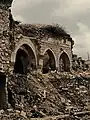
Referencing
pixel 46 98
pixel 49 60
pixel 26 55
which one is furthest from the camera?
pixel 49 60

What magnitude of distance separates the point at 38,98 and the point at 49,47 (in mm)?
13007

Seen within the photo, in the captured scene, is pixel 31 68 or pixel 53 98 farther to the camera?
pixel 31 68

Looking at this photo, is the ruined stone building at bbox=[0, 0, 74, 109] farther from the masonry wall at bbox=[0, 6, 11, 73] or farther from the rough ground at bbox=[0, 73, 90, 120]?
the masonry wall at bbox=[0, 6, 11, 73]

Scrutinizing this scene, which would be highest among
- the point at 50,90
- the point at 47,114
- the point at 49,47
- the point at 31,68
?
the point at 49,47

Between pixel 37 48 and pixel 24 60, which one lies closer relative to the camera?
pixel 24 60

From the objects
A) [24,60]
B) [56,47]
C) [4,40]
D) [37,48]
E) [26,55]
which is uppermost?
[56,47]

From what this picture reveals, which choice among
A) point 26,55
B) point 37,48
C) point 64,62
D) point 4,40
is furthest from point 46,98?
point 64,62

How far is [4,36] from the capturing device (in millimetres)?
9930

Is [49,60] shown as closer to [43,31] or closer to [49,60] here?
[49,60]

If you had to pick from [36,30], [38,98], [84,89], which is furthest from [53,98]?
[36,30]

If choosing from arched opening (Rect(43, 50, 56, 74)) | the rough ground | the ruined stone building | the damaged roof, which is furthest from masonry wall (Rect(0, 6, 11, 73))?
arched opening (Rect(43, 50, 56, 74))

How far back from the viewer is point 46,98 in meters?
14.7

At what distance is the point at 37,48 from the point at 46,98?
1044 cm

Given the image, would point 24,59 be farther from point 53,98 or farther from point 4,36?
point 4,36
